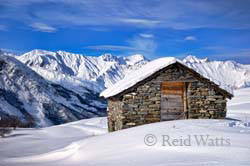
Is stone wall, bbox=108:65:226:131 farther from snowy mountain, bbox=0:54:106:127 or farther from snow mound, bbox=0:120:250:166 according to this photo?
snowy mountain, bbox=0:54:106:127

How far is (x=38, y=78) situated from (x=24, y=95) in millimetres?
18788

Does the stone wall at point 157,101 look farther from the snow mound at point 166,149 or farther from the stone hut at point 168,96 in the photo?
the snow mound at point 166,149

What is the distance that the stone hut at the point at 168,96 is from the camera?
17.1 metres

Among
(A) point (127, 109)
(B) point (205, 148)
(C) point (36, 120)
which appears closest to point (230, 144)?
(B) point (205, 148)

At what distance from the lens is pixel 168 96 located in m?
17.6

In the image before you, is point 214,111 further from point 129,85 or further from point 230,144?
point 230,144

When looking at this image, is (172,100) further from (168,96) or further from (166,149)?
(166,149)

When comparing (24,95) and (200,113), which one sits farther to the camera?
(24,95)

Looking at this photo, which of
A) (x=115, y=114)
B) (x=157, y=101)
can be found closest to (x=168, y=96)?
(x=157, y=101)

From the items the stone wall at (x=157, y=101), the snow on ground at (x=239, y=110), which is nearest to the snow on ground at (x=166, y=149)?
the stone wall at (x=157, y=101)

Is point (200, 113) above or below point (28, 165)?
above

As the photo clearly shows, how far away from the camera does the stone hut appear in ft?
56.1

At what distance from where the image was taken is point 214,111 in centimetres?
1798

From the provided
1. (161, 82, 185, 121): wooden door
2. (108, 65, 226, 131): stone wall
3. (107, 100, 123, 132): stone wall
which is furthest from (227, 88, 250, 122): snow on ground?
(107, 100, 123, 132): stone wall
